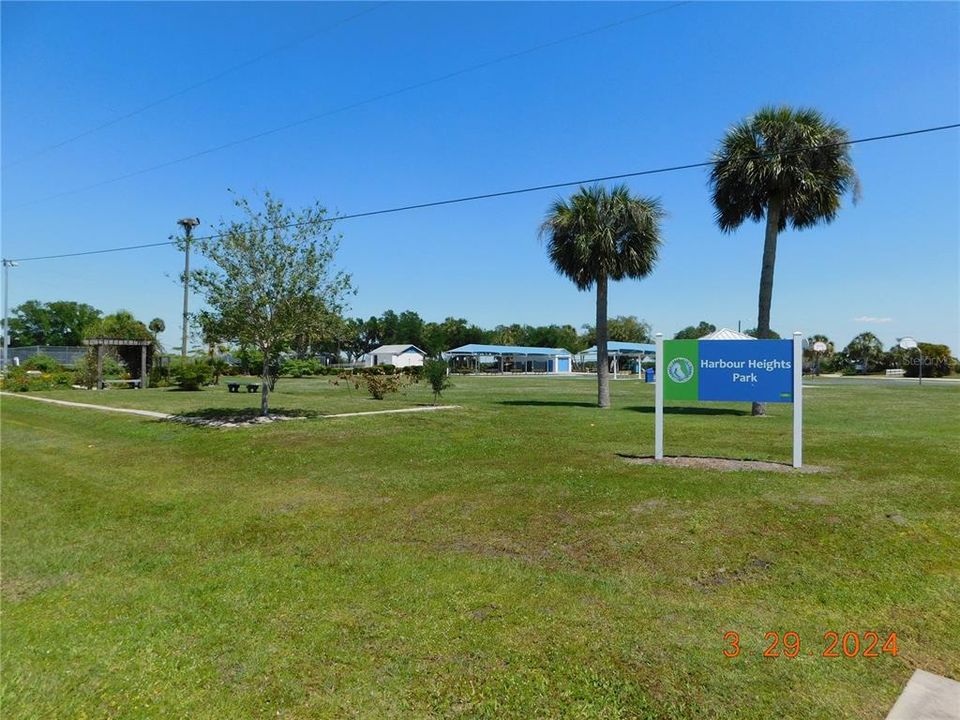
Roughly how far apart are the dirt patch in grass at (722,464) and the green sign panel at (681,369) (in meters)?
1.01

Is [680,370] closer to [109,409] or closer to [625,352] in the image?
[109,409]

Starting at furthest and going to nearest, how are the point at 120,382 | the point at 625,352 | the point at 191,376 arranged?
the point at 625,352, the point at 120,382, the point at 191,376

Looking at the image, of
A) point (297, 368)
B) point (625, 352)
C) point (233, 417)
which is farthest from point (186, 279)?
point (625, 352)

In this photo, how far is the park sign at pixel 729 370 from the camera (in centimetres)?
914

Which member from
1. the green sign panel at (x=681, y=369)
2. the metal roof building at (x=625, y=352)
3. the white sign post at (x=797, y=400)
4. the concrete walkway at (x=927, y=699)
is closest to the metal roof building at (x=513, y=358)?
the metal roof building at (x=625, y=352)

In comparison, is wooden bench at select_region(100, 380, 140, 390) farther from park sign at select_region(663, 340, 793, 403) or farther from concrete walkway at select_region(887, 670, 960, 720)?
concrete walkway at select_region(887, 670, 960, 720)

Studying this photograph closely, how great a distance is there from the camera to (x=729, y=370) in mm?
9406

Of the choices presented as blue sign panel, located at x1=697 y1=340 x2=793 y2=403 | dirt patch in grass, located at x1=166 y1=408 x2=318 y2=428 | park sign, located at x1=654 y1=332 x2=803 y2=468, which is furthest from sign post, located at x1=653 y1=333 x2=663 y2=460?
dirt patch in grass, located at x1=166 y1=408 x2=318 y2=428

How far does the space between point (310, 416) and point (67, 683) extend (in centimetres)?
1322

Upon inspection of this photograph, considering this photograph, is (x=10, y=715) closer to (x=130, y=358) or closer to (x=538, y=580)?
(x=538, y=580)

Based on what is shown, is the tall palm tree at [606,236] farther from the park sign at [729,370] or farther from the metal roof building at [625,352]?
the metal roof building at [625,352]

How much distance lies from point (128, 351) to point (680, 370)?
31.1 meters

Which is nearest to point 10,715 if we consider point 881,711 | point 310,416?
point 881,711

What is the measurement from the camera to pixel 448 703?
9.91ft
